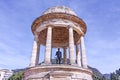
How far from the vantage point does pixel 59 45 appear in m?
26.8

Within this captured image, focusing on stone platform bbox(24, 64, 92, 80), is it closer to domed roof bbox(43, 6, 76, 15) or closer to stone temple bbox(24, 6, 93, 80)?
stone temple bbox(24, 6, 93, 80)

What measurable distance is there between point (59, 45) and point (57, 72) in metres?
10.6

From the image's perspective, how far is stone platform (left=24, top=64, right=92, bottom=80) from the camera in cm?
1648

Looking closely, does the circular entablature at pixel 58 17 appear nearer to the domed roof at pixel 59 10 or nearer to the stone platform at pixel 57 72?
the domed roof at pixel 59 10

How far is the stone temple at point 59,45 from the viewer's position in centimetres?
1677

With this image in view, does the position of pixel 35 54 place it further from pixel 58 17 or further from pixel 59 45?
pixel 59 45

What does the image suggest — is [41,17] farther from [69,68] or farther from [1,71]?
[1,71]

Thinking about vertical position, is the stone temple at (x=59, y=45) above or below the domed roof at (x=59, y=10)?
below

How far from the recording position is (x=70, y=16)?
2075 cm

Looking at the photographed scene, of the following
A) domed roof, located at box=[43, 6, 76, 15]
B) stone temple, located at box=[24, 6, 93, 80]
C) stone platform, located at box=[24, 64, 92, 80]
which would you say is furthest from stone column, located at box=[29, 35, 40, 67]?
domed roof, located at box=[43, 6, 76, 15]

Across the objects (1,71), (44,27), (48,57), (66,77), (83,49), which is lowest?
(66,77)

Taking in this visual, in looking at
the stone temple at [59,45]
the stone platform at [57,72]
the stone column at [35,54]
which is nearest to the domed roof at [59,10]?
the stone temple at [59,45]

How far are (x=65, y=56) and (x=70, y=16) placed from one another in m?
7.32

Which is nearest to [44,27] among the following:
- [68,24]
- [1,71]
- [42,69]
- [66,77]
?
[68,24]
